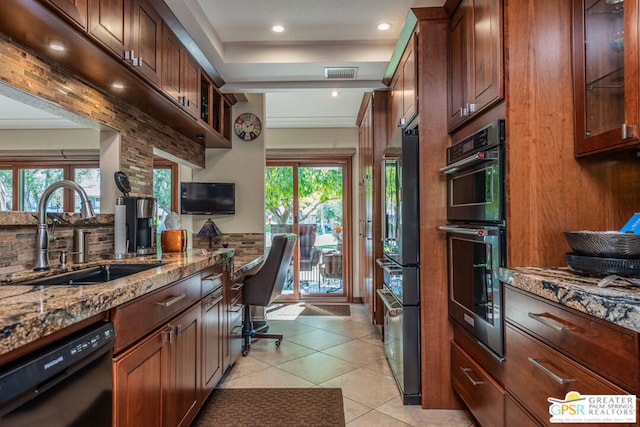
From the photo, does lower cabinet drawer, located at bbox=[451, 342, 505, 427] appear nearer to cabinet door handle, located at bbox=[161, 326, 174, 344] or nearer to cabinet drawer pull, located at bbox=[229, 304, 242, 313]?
cabinet door handle, located at bbox=[161, 326, 174, 344]

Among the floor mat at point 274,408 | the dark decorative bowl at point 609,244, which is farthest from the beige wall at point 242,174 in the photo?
the dark decorative bowl at point 609,244

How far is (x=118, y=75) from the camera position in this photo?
6.48 feet

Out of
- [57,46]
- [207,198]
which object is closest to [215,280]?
[57,46]

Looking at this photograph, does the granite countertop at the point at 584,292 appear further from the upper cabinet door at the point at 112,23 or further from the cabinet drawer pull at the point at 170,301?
the upper cabinet door at the point at 112,23

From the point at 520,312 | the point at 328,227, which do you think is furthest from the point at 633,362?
the point at 328,227

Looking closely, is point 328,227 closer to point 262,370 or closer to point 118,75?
point 262,370

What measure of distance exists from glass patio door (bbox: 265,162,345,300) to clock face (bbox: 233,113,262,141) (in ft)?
3.96

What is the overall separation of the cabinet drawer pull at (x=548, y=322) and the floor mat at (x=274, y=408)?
1295 mm

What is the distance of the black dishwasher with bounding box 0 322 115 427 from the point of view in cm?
78

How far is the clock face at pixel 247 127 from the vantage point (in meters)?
4.13

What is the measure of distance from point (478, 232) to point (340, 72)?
210cm

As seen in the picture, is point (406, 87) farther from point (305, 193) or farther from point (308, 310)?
point (308, 310)

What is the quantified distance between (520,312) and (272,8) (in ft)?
8.04

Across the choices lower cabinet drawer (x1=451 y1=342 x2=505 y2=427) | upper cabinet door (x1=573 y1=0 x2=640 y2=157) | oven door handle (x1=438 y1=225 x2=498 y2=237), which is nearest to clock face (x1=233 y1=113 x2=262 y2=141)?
oven door handle (x1=438 y1=225 x2=498 y2=237)
